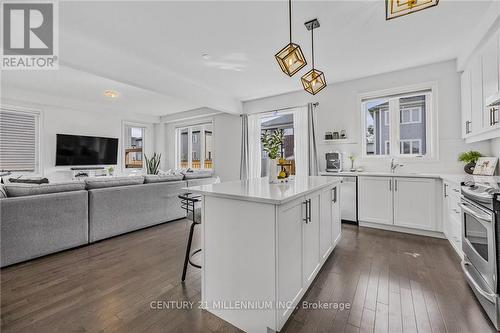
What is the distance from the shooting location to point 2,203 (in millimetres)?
2406

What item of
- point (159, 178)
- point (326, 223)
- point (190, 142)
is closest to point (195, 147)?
point (190, 142)

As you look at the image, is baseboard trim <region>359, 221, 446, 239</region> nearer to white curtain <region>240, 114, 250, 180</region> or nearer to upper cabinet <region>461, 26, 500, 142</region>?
upper cabinet <region>461, 26, 500, 142</region>

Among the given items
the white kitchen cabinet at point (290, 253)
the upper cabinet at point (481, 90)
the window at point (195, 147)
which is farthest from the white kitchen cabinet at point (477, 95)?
the window at point (195, 147)

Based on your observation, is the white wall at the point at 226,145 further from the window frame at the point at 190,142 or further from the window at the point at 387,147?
the window at the point at 387,147

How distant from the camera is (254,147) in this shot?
569 cm

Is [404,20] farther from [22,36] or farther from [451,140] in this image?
[22,36]

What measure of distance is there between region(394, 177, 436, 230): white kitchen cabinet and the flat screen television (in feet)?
23.6

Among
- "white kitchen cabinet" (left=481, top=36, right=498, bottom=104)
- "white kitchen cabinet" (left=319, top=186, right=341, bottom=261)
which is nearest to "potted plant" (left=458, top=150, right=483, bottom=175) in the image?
"white kitchen cabinet" (left=481, top=36, right=498, bottom=104)

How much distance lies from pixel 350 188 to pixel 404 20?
2.49m

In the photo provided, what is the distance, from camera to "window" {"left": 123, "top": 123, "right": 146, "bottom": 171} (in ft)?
23.6

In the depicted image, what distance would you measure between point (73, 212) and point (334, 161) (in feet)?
14.0

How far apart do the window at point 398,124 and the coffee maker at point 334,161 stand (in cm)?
52

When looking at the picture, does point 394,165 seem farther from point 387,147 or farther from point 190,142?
point 190,142

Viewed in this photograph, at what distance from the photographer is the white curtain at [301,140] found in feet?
16.1
